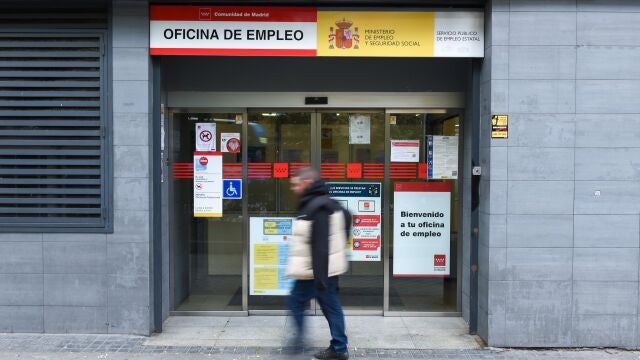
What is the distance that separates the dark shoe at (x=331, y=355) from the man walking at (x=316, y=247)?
1.22ft

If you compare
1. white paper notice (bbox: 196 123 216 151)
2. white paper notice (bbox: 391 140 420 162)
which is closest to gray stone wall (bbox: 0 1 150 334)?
white paper notice (bbox: 196 123 216 151)

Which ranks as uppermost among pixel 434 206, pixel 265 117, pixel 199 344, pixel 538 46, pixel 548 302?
pixel 538 46

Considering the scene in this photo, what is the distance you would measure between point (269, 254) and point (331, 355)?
2.06 meters

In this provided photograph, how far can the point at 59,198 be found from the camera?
19.2 ft

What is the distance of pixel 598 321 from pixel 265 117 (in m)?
4.53

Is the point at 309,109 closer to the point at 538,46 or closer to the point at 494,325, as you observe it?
the point at 538,46

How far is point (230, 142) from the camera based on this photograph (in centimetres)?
672

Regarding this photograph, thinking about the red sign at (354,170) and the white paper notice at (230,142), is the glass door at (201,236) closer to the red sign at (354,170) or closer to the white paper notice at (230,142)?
the white paper notice at (230,142)

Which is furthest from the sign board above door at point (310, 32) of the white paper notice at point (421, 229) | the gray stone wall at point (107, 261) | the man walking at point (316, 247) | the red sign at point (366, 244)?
the red sign at point (366, 244)

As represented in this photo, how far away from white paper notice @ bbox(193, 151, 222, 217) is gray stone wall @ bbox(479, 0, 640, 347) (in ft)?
10.9

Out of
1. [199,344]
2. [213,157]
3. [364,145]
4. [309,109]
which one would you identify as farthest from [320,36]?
[199,344]

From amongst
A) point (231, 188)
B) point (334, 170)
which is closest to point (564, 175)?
point (334, 170)

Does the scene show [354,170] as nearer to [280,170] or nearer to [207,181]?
[280,170]

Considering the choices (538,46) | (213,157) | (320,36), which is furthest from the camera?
(213,157)
